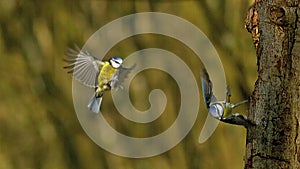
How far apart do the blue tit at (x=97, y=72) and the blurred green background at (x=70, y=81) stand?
8.99ft

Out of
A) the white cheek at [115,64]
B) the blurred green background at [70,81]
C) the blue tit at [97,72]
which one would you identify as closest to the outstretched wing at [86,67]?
the blue tit at [97,72]

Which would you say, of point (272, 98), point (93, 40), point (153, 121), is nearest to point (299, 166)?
point (272, 98)

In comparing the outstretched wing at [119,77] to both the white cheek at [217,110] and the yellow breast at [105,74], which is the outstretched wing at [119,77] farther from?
the white cheek at [217,110]

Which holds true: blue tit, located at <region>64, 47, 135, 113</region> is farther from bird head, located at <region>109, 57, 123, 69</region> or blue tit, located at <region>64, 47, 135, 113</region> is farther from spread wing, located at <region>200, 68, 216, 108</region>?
spread wing, located at <region>200, 68, 216, 108</region>

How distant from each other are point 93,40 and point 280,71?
272 cm

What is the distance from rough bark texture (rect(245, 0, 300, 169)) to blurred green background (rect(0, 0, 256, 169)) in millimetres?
2929

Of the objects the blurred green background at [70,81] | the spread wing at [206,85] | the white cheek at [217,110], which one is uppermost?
the blurred green background at [70,81]

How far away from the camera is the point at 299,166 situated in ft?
4.85

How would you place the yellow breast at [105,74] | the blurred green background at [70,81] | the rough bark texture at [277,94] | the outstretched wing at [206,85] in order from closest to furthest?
the outstretched wing at [206,85], the rough bark texture at [277,94], the yellow breast at [105,74], the blurred green background at [70,81]

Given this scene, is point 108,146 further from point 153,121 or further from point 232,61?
point 232,61

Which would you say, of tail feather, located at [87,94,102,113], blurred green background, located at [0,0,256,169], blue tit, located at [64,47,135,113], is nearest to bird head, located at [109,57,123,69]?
blue tit, located at [64,47,135,113]

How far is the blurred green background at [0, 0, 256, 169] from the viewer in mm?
4500

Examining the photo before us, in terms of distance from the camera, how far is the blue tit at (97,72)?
1540 mm

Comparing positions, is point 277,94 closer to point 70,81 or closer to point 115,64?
point 115,64
